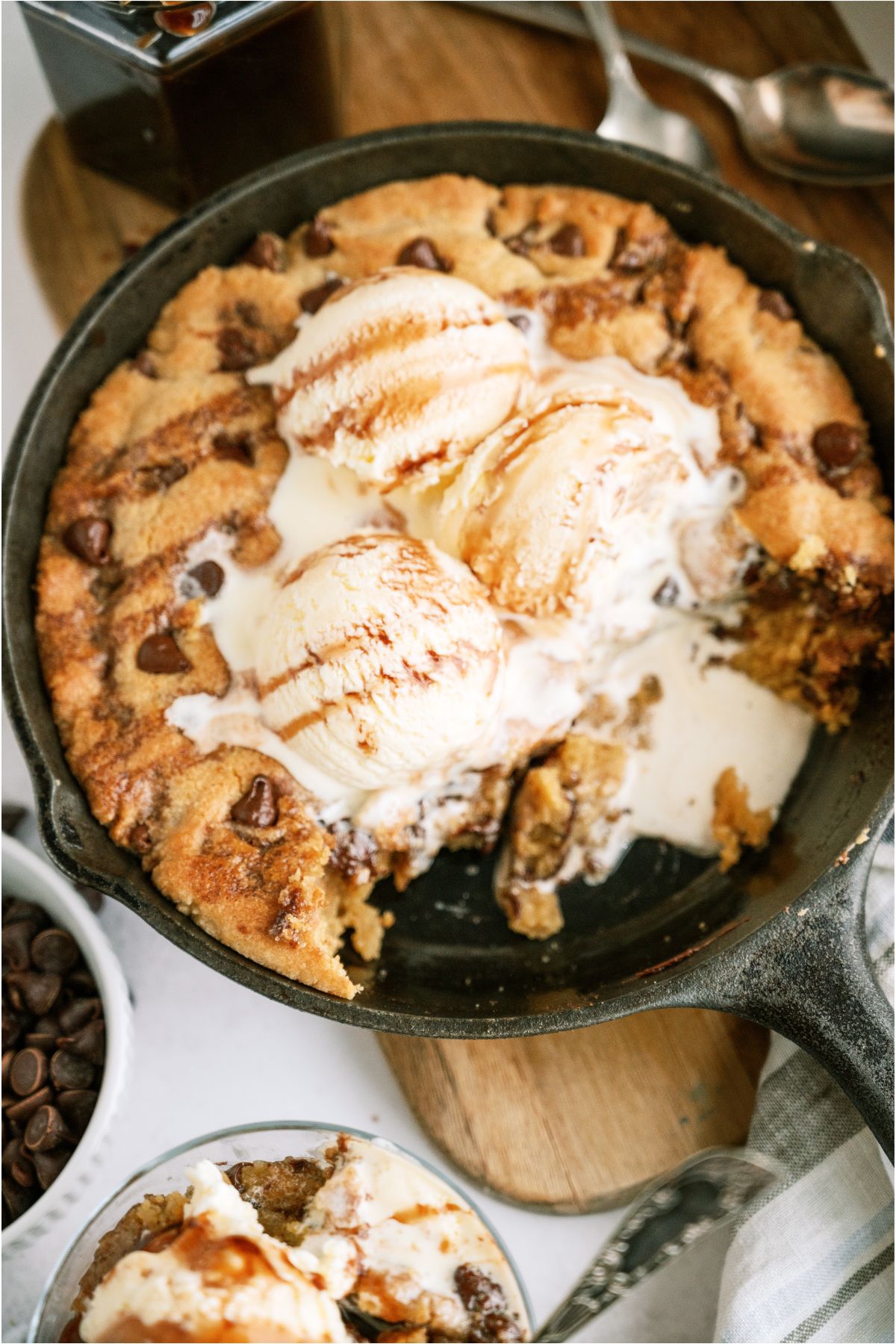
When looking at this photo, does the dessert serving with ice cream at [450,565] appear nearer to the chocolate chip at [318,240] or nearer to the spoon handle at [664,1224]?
the chocolate chip at [318,240]

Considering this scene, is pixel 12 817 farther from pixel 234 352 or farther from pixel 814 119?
pixel 814 119

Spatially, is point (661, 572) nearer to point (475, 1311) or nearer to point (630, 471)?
point (630, 471)

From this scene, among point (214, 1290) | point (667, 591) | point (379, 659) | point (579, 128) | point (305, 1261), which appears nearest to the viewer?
point (214, 1290)

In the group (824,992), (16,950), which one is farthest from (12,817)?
(824,992)

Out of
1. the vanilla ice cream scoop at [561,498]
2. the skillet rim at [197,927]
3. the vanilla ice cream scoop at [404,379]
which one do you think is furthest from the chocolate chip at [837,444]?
the vanilla ice cream scoop at [404,379]

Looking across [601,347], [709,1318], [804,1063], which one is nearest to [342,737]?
[601,347]

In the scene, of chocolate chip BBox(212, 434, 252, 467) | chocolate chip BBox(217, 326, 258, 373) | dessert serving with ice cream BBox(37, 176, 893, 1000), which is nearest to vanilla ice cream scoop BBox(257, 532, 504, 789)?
dessert serving with ice cream BBox(37, 176, 893, 1000)

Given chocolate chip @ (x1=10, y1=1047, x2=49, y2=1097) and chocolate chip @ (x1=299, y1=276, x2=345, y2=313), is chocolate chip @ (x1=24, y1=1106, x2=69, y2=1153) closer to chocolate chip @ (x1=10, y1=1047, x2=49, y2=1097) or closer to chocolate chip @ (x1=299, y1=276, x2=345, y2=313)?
chocolate chip @ (x1=10, y1=1047, x2=49, y2=1097)
